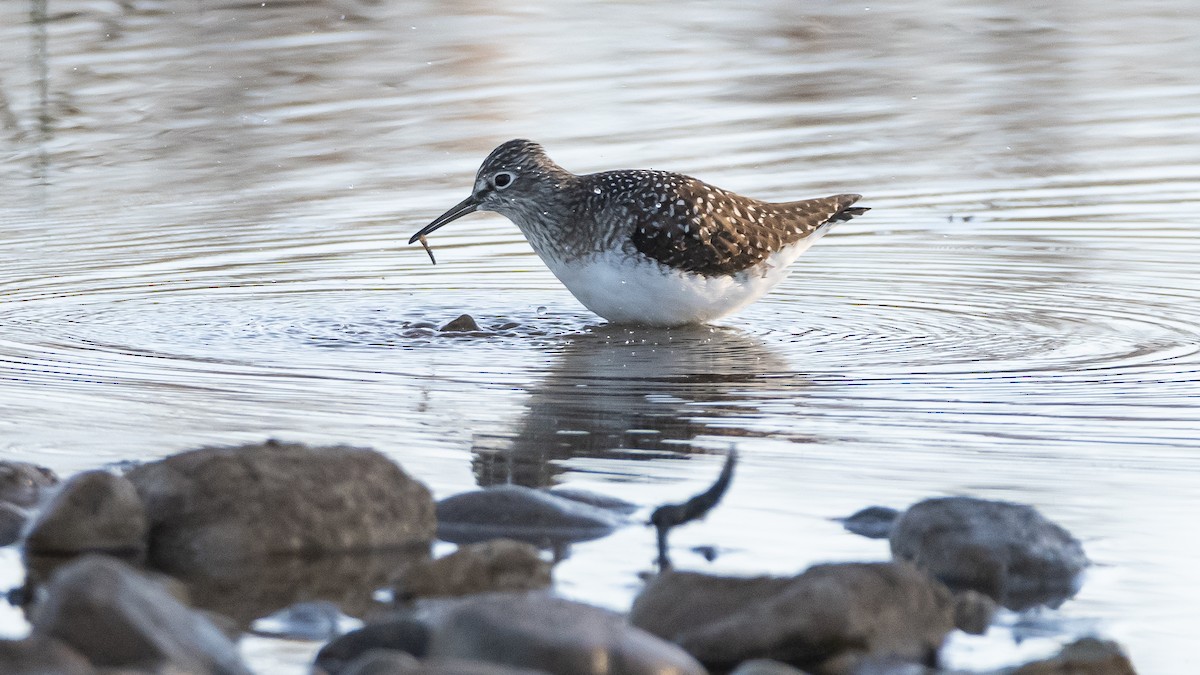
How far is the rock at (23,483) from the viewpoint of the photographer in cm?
524

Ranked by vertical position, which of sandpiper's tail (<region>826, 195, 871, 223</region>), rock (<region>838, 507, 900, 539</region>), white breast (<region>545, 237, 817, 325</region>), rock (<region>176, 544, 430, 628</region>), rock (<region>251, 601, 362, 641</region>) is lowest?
white breast (<region>545, 237, 817, 325</region>)

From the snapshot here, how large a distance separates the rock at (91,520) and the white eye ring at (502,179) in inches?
195

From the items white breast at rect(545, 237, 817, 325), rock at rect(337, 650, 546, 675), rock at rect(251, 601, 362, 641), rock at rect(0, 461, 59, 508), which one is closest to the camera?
rock at rect(337, 650, 546, 675)

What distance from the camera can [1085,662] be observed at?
3.87 meters

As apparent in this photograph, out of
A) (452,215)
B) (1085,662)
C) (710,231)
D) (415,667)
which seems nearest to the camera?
(415,667)

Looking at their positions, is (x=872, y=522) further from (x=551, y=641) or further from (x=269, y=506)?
(x=269, y=506)

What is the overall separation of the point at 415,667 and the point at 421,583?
959mm

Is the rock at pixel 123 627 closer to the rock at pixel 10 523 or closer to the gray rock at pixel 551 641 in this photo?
the gray rock at pixel 551 641

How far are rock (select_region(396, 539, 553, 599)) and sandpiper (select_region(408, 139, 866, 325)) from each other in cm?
411

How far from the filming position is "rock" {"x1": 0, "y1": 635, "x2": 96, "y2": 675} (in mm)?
3457

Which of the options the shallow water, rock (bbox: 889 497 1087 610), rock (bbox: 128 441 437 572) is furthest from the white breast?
rock (bbox: 889 497 1087 610)

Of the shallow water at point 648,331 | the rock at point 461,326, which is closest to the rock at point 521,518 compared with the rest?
the shallow water at point 648,331

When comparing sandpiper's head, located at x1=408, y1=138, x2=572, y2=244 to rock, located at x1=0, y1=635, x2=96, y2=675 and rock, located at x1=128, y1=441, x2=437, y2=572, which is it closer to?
rock, located at x1=128, y1=441, x2=437, y2=572

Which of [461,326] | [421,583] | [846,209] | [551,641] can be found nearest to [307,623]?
[421,583]
